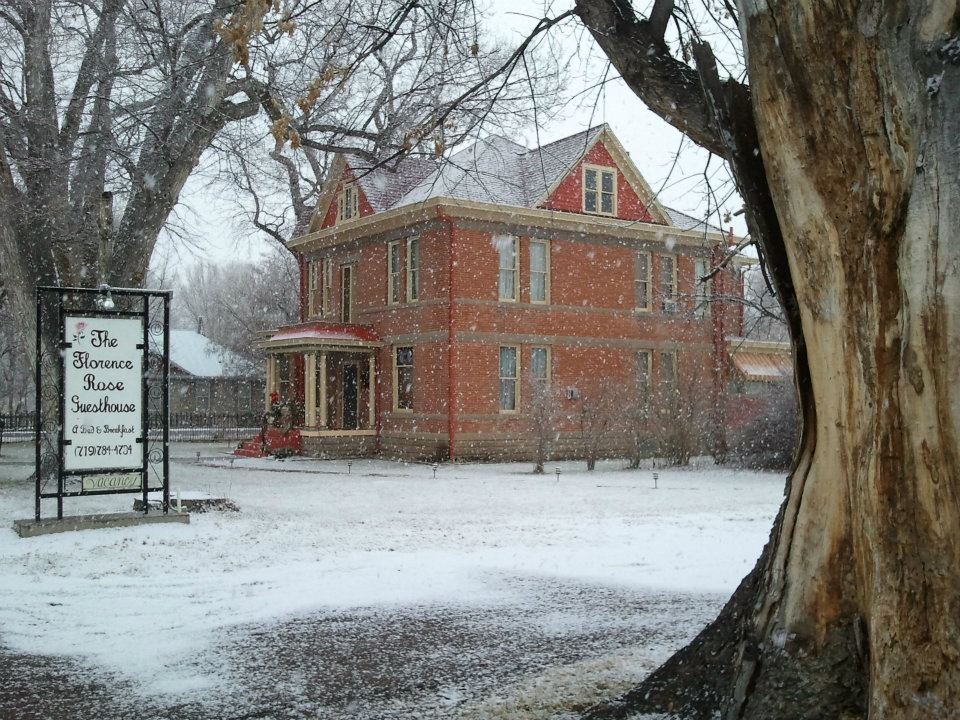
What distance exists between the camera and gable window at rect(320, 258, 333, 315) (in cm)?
2977

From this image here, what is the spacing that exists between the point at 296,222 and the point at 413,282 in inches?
553

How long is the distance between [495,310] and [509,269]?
126cm

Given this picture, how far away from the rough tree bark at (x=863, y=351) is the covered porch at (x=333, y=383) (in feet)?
75.5

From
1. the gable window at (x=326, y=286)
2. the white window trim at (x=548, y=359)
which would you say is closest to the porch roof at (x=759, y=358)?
the white window trim at (x=548, y=359)

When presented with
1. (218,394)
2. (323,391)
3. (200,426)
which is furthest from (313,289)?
(218,394)

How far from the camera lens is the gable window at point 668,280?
2847 centimetres

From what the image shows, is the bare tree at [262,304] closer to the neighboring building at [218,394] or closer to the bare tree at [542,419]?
the neighboring building at [218,394]

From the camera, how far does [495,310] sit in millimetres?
25406

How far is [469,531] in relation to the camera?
1171cm

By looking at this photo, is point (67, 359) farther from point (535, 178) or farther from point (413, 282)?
point (535, 178)

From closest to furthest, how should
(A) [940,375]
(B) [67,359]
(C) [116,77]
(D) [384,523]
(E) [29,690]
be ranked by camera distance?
(A) [940,375] → (E) [29,690] → (B) [67,359] → (D) [384,523] → (C) [116,77]

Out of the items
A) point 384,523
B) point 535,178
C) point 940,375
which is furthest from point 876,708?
point 535,178

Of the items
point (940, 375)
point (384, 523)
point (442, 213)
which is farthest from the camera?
point (442, 213)

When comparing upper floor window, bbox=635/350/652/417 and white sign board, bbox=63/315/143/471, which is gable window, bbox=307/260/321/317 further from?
white sign board, bbox=63/315/143/471
